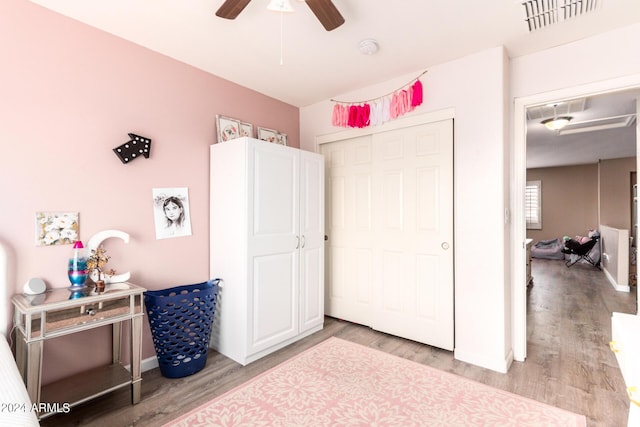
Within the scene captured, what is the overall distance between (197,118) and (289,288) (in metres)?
1.72

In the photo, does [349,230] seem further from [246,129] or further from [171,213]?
[171,213]

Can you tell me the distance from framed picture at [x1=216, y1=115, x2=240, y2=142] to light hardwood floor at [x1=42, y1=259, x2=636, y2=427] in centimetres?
194

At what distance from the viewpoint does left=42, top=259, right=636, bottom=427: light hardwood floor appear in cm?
195

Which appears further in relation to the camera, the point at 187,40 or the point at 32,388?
the point at 187,40

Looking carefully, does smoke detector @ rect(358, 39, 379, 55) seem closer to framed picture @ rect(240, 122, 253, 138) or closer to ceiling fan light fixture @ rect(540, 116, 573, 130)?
framed picture @ rect(240, 122, 253, 138)

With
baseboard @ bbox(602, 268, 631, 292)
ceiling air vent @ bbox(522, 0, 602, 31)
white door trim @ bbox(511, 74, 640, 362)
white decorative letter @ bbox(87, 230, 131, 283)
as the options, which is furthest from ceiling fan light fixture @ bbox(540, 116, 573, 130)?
white decorative letter @ bbox(87, 230, 131, 283)

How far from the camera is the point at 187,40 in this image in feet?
7.76

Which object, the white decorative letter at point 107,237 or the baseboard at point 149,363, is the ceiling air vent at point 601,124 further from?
the baseboard at point 149,363

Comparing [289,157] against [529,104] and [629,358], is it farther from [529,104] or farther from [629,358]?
[629,358]

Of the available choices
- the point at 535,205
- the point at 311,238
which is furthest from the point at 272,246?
the point at 535,205

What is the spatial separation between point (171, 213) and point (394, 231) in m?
2.01

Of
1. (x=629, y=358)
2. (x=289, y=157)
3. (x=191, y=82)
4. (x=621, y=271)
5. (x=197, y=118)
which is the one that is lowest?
(x=621, y=271)

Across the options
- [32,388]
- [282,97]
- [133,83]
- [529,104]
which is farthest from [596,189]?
[32,388]

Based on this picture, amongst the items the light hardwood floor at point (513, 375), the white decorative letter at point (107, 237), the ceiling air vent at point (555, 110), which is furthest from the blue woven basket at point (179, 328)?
the ceiling air vent at point (555, 110)
